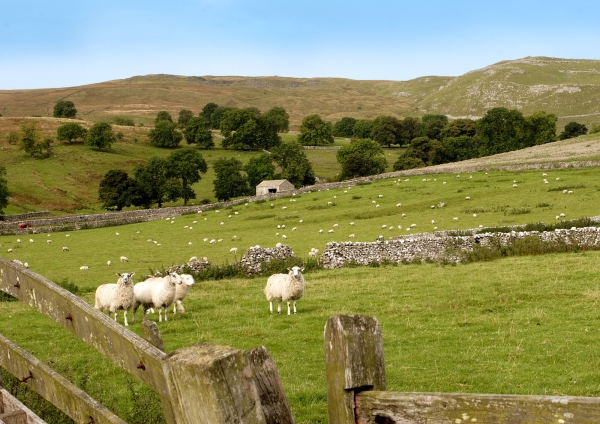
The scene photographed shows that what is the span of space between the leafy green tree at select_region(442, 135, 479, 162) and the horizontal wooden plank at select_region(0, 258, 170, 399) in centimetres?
10765

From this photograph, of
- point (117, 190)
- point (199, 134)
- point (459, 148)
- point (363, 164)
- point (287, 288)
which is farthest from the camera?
point (199, 134)

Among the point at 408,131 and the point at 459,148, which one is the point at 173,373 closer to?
the point at 459,148

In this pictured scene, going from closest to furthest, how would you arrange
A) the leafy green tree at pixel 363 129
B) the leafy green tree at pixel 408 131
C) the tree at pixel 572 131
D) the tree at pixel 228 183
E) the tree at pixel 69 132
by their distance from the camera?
the tree at pixel 228 183, the tree at pixel 69 132, the tree at pixel 572 131, the leafy green tree at pixel 408 131, the leafy green tree at pixel 363 129

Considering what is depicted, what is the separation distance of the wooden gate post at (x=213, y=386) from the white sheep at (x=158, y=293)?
1516cm

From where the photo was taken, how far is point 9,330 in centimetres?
1639

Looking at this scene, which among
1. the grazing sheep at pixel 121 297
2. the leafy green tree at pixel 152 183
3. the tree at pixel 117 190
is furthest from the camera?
the leafy green tree at pixel 152 183

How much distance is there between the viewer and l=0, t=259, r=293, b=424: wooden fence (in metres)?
2.61

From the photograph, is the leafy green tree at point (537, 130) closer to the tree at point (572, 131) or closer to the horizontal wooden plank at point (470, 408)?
the tree at point (572, 131)

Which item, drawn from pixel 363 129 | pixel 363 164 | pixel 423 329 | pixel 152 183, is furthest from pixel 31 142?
pixel 423 329

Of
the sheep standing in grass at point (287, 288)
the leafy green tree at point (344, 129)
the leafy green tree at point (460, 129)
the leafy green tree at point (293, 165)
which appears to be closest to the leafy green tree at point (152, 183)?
Answer: the leafy green tree at point (293, 165)

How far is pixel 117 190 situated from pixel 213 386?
81.0 metres

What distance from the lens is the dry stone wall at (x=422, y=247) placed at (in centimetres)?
2775

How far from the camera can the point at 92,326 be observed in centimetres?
404

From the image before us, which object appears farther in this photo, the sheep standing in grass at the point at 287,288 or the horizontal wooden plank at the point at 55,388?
the sheep standing in grass at the point at 287,288
